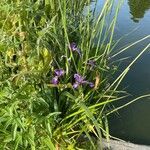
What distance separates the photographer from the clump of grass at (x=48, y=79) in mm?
2294

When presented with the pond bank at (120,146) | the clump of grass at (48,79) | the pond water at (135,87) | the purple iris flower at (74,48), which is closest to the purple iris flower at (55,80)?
the clump of grass at (48,79)

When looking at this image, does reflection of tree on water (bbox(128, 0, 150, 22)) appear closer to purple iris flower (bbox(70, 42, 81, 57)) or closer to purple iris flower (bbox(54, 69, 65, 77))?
purple iris flower (bbox(70, 42, 81, 57))

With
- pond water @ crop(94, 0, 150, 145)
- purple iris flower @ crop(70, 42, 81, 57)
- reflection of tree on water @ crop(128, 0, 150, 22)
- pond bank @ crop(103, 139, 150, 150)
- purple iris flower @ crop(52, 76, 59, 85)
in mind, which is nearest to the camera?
purple iris flower @ crop(52, 76, 59, 85)

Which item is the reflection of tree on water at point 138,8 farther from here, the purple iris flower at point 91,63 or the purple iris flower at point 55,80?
the purple iris flower at point 55,80

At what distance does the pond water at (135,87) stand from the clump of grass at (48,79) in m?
0.66

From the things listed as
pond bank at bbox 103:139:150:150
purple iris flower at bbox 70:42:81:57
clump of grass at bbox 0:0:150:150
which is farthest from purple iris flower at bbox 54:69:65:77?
pond bank at bbox 103:139:150:150

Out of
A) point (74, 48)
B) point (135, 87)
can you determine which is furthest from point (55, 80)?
point (135, 87)

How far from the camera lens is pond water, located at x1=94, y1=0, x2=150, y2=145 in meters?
3.52

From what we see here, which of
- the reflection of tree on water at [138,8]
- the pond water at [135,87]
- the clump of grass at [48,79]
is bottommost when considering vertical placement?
the reflection of tree on water at [138,8]

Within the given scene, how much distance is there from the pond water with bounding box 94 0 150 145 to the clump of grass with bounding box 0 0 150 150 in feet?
2.18

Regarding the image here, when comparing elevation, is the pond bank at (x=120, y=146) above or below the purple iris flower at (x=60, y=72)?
below

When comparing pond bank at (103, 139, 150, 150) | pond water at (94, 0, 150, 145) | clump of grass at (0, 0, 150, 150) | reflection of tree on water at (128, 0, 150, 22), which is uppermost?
clump of grass at (0, 0, 150, 150)

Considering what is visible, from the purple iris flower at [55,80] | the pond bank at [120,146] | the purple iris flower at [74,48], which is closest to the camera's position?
the purple iris flower at [55,80]

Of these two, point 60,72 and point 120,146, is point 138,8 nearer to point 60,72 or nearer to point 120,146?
point 120,146
